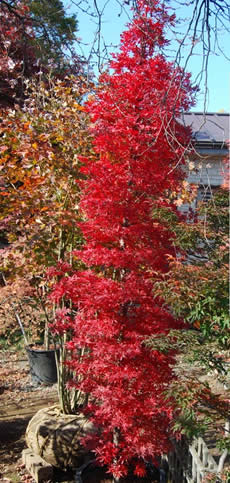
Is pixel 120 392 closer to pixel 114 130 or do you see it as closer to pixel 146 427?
pixel 146 427

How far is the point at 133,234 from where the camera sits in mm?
3701

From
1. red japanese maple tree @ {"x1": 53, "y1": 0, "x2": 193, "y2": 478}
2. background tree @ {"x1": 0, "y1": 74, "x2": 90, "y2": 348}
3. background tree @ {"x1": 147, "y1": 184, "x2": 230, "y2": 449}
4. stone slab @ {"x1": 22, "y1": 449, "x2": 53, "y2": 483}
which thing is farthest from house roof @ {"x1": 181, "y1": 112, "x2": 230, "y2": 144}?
stone slab @ {"x1": 22, "y1": 449, "x2": 53, "y2": 483}

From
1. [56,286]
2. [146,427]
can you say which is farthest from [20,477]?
[56,286]

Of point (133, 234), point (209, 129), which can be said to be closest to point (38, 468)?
point (133, 234)

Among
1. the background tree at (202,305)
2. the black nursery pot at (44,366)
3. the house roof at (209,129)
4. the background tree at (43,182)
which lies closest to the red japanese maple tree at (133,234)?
the background tree at (202,305)

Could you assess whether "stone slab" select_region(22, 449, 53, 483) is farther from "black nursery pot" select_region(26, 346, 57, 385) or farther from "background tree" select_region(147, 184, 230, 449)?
"black nursery pot" select_region(26, 346, 57, 385)

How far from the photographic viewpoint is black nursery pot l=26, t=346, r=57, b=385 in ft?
27.5

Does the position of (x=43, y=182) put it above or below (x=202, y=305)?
above

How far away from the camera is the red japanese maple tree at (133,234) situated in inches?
145

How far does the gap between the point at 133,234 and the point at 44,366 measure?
5.56 meters

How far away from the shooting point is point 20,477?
16.8 feet

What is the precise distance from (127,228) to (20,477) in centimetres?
349

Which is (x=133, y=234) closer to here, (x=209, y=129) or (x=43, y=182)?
(x=43, y=182)

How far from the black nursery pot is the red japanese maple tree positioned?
464 cm
